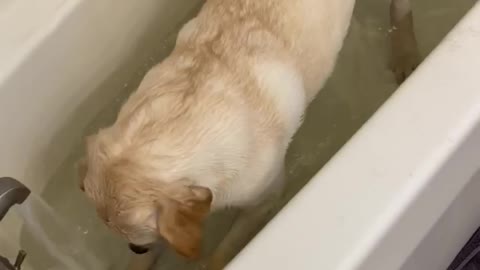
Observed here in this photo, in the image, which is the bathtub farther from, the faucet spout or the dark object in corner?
the faucet spout

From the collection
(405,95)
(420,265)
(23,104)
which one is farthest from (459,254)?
(23,104)

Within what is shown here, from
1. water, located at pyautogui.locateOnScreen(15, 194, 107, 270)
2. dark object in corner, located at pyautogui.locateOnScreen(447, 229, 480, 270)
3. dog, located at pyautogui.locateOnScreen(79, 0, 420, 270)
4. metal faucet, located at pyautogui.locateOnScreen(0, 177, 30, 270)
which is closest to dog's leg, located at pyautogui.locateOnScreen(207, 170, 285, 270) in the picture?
dog, located at pyautogui.locateOnScreen(79, 0, 420, 270)

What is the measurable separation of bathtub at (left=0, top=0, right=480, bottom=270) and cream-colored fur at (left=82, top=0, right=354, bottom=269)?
0.44ft

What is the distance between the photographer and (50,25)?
1.20 m

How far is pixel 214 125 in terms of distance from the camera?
106 cm

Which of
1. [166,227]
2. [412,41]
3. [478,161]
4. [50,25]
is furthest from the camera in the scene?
[412,41]

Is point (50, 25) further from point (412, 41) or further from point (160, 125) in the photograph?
point (412, 41)

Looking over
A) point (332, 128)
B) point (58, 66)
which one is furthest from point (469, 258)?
point (58, 66)

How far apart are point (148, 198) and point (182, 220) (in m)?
0.05

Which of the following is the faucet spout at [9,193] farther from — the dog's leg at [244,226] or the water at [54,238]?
the dog's leg at [244,226]

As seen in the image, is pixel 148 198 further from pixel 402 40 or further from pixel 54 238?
pixel 402 40

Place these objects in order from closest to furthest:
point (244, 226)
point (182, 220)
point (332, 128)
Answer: point (182, 220), point (244, 226), point (332, 128)

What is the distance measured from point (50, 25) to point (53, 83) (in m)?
0.13

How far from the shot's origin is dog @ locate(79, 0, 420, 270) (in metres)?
0.99
